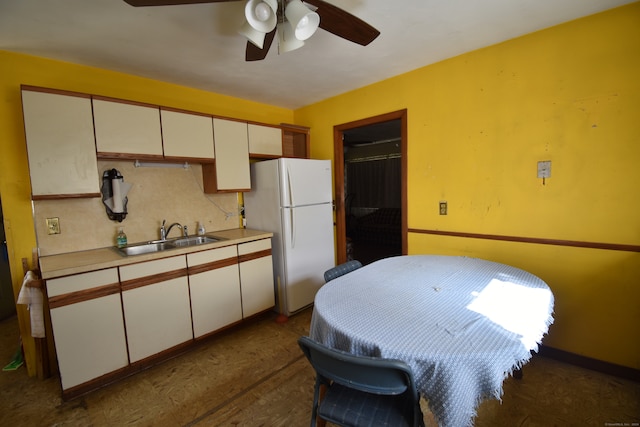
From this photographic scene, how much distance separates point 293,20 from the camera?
1.36 meters

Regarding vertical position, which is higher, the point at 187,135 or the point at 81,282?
the point at 187,135

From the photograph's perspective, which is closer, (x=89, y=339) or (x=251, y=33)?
(x=251, y=33)

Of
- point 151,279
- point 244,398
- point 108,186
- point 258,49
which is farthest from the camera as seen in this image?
point 108,186

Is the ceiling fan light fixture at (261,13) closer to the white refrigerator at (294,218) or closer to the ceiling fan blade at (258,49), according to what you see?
the ceiling fan blade at (258,49)

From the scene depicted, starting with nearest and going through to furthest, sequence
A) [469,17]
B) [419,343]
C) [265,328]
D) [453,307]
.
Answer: [419,343] < [453,307] < [469,17] < [265,328]

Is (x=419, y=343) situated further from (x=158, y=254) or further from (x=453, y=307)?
(x=158, y=254)

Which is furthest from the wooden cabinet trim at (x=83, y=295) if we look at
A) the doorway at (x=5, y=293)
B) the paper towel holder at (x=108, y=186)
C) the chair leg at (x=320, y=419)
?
the doorway at (x=5, y=293)

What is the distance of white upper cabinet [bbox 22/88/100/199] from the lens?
6.05ft

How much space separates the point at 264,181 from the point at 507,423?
2.69 metres

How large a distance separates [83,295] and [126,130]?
127 cm

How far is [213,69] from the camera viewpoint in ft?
8.07

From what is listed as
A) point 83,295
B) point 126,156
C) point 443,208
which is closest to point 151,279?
point 83,295

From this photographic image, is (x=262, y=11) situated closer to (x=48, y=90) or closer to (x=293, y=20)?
(x=293, y=20)

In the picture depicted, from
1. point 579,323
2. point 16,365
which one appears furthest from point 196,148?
point 579,323
